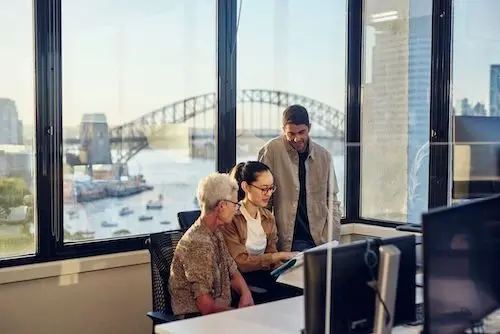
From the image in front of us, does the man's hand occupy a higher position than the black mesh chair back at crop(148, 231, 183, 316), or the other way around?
the black mesh chair back at crop(148, 231, 183, 316)

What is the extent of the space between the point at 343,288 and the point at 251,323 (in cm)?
60

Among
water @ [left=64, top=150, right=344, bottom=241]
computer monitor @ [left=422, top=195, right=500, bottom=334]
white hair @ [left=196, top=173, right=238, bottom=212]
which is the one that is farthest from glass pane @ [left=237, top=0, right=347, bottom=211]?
computer monitor @ [left=422, top=195, right=500, bottom=334]

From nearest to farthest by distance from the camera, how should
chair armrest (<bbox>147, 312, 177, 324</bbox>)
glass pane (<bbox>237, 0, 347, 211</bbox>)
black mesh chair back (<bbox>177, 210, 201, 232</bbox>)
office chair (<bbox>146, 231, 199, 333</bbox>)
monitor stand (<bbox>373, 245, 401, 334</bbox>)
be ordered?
monitor stand (<bbox>373, 245, 401, 334</bbox>) → chair armrest (<bbox>147, 312, 177, 324</bbox>) → office chair (<bbox>146, 231, 199, 333</bbox>) → black mesh chair back (<bbox>177, 210, 201, 232</bbox>) → glass pane (<bbox>237, 0, 347, 211</bbox>)

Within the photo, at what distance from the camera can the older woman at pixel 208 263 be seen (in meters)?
2.44

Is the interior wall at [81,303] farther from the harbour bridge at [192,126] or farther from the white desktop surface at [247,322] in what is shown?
the white desktop surface at [247,322]

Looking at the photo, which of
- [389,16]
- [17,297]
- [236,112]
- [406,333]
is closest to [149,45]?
[236,112]

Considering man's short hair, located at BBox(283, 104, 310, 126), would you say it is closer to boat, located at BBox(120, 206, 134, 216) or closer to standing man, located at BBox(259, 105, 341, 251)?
standing man, located at BBox(259, 105, 341, 251)

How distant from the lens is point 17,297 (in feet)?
9.96

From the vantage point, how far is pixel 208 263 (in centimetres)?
247

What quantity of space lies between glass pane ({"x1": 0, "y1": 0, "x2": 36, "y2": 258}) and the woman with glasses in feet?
3.33

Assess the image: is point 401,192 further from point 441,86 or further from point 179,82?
point 179,82

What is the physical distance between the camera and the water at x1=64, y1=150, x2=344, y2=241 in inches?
132

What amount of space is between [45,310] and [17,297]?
0.17 meters

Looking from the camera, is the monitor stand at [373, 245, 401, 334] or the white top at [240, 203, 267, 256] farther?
the white top at [240, 203, 267, 256]
